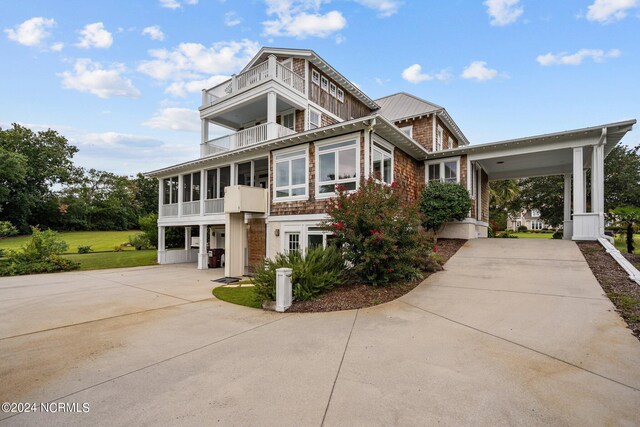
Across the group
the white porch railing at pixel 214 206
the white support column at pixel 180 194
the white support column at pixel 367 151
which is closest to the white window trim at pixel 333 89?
the white support column at pixel 367 151

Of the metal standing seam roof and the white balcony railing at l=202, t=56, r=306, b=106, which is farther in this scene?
the metal standing seam roof

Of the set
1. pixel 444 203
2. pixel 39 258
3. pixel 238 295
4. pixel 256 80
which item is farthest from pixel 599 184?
pixel 39 258

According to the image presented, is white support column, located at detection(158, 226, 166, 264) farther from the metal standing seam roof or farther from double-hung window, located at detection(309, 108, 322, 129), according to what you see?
the metal standing seam roof

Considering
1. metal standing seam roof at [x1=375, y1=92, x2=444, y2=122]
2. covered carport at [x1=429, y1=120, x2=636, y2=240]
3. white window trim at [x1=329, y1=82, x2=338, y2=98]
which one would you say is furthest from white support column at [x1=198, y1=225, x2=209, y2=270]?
metal standing seam roof at [x1=375, y1=92, x2=444, y2=122]

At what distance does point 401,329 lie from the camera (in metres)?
5.00

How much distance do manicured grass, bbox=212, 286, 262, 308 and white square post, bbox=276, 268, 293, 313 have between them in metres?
0.70

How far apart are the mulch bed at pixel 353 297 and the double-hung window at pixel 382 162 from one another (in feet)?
13.5

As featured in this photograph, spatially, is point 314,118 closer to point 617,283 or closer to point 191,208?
point 191,208

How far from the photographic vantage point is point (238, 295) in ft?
27.2

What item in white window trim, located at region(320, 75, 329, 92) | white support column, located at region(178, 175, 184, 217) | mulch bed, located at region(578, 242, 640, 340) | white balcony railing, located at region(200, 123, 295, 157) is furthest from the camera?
white window trim, located at region(320, 75, 329, 92)

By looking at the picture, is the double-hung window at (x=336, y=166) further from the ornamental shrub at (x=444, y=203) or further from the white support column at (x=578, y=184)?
the white support column at (x=578, y=184)

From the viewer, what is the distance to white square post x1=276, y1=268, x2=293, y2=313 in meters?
6.54

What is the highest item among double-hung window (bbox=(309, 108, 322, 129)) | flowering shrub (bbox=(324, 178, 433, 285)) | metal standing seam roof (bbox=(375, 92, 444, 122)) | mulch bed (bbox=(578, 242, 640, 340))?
metal standing seam roof (bbox=(375, 92, 444, 122))

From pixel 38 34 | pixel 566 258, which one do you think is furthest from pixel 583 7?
pixel 38 34
